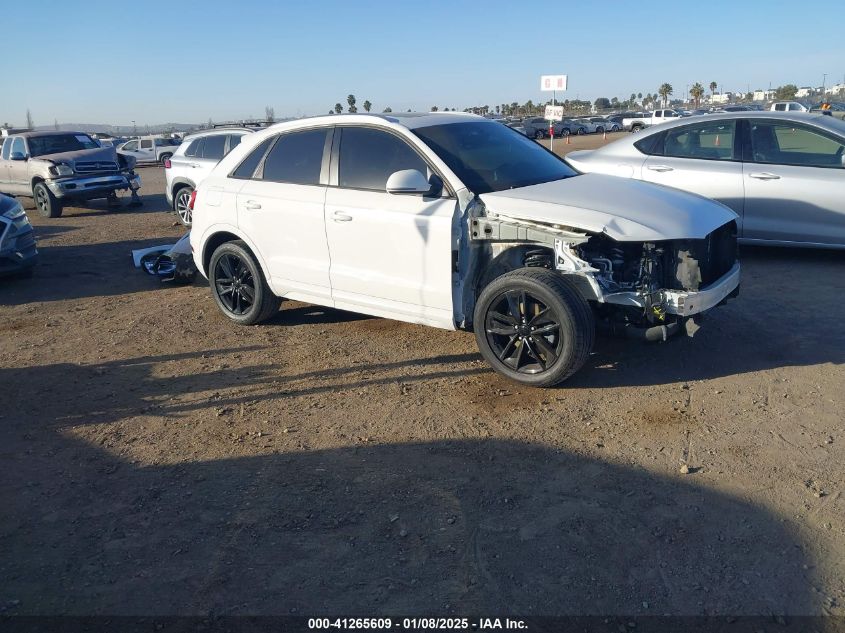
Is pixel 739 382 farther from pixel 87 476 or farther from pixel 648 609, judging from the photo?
pixel 87 476

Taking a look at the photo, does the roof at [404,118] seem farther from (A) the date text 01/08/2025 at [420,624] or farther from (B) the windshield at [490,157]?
(A) the date text 01/08/2025 at [420,624]

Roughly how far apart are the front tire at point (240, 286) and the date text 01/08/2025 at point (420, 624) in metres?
4.01

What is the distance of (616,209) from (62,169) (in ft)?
45.1

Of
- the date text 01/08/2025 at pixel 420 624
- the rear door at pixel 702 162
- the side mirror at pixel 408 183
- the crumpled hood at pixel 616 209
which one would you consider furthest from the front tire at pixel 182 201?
the date text 01/08/2025 at pixel 420 624

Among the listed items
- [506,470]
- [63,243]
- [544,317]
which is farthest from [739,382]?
[63,243]

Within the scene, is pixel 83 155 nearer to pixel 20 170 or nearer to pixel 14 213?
pixel 20 170

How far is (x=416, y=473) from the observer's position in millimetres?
4016

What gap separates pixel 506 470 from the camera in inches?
157

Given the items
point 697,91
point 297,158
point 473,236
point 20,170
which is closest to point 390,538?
point 473,236

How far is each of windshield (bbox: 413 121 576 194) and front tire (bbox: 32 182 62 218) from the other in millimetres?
12250

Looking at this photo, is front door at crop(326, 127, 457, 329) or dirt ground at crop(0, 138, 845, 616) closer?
dirt ground at crop(0, 138, 845, 616)

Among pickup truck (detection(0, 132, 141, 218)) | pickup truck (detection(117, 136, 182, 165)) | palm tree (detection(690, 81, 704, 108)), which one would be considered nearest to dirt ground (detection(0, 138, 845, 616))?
pickup truck (detection(0, 132, 141, 218))

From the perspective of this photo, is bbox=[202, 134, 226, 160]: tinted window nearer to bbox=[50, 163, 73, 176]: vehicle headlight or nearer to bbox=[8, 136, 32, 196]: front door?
bbox=[50, 163, 73, 176]: vehicle headlight

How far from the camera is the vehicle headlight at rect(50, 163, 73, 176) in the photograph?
1498 cm
